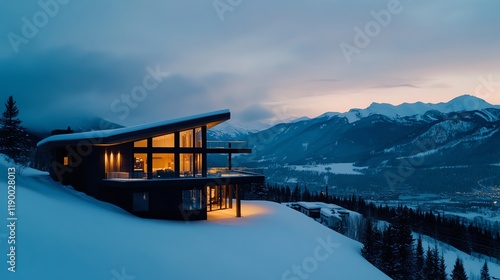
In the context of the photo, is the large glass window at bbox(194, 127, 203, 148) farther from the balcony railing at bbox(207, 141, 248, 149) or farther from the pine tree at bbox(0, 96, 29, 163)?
the pine tree at bbox(0, 96, 29, 163)

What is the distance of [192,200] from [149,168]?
14.5 feet

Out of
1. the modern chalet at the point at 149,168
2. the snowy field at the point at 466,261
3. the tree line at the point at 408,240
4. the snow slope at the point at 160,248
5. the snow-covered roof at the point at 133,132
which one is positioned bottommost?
the snowy field at the point at 466,261

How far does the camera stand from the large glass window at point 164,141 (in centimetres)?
2958

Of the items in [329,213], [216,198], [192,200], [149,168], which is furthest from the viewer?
[329,213]

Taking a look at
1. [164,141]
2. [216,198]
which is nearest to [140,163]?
[164,141]

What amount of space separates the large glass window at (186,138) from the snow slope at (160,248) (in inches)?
274

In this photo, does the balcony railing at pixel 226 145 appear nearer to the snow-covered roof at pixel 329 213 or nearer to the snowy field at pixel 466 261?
the snow-covered roof at pixel 329 213

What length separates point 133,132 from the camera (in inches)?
1054

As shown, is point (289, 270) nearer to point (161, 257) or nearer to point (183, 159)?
point (161, 257)

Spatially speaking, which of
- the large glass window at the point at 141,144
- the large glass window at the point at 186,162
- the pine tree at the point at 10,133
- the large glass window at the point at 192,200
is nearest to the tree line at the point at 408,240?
the large glass window at the point at 192,200

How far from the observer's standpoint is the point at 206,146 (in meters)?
31.8

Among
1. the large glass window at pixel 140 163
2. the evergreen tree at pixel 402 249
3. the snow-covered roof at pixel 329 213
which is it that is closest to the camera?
the large glass window at pixel 140 163

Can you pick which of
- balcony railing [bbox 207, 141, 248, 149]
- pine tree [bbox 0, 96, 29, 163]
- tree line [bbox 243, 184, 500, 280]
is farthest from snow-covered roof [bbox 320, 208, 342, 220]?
pine tree [bbox 0, 96, 29, 163]

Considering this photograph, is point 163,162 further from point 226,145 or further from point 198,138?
point 226,145
